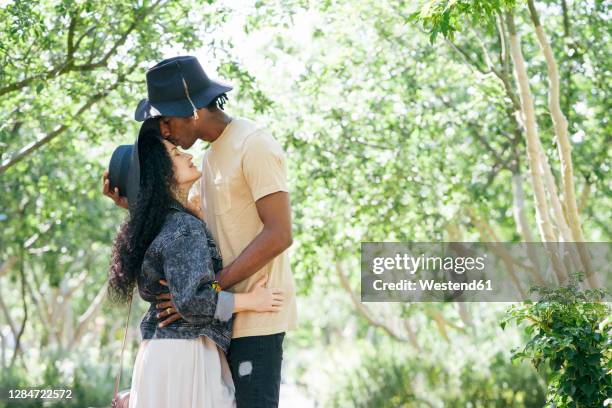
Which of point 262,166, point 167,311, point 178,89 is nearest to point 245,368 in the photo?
point 167,311

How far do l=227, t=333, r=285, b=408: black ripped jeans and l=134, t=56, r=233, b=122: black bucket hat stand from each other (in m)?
0.91

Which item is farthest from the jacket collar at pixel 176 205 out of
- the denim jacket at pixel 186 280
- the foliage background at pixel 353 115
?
the foliage background at pixel 353 115

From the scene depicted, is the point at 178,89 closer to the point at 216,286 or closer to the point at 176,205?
the point at 176,205

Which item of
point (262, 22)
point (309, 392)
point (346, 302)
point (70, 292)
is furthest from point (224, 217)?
point (346, 302)

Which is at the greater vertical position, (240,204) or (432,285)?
(432,285)

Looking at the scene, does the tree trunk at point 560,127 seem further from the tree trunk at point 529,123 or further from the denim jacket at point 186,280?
the denim jacket at point 186,280

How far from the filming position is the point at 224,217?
11.3 ft

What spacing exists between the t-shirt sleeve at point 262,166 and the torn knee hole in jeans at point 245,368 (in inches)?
24.4

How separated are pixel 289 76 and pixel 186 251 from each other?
755 cm

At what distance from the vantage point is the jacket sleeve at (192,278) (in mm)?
3162

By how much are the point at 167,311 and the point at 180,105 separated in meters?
0.79

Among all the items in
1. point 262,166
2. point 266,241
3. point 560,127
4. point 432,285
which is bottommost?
point 266,241

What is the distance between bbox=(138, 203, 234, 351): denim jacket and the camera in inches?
125

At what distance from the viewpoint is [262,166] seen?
3307 millimetres
